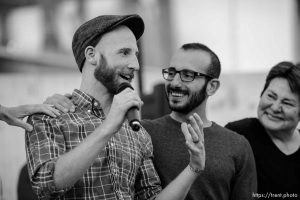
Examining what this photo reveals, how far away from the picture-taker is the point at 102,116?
1.65m

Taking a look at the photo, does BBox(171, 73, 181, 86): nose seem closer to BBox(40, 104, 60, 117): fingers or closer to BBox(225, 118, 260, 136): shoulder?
BBox(225, 118, 260, 136): shoulder

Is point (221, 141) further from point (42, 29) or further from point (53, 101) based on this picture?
point (42, 29)

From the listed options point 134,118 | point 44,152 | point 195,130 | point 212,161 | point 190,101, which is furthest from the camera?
point 190,101

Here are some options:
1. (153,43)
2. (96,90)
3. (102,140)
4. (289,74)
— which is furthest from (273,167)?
(153,43)

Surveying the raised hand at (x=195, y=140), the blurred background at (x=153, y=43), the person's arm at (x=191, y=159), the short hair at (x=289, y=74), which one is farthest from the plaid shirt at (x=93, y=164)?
the blurred background at (x=153, y=43)

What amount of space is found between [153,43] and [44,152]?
2.98 metres

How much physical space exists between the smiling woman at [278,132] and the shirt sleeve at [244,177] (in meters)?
0.23

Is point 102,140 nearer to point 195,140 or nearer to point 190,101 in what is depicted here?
point 195,140

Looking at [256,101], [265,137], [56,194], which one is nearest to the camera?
[56,194]

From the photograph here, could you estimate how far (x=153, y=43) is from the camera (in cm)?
431

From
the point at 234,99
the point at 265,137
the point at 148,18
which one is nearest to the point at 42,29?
the point at 148,18

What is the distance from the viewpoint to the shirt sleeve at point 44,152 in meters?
1.38

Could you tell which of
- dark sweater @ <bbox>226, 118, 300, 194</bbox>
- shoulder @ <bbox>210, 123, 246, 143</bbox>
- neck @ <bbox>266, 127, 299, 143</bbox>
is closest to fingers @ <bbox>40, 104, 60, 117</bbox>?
shoulder @ <bbox>210, 123, 246, 143</bbox>

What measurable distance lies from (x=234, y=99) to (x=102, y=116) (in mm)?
2676
